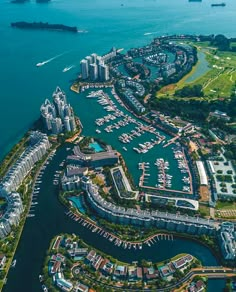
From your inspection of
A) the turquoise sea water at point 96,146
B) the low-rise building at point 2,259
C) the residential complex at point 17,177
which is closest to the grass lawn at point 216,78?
the turquoise sea water at point 96,146

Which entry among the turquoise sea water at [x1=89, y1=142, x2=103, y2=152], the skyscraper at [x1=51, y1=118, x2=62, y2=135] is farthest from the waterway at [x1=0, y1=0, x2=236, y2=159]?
the turquoise sea water at [x1=89, y1=142, x2=103, y2=152]

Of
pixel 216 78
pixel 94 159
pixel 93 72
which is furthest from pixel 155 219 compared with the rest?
pixel 216 78

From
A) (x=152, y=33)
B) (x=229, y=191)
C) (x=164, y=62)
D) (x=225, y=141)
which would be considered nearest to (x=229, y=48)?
(x=164, y=62)

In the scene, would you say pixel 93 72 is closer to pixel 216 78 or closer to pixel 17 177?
pixel 216 78

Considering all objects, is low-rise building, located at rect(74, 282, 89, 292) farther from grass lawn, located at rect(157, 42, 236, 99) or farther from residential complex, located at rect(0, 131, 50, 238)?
grass lawn, located at rect(157, 42, 236, 99)

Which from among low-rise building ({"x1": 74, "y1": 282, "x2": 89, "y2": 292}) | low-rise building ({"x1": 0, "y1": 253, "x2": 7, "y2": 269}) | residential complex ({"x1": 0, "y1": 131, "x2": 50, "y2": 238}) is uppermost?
→ residential complex ({"x1": 0, "y1": 131, "x2": 50, "y2": 238})

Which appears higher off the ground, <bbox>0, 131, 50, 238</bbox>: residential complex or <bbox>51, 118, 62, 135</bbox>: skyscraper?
<bbox>51, 118, 62, 135</bbox>: skyscraper

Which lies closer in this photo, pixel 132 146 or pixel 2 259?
pixel 2 259
